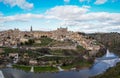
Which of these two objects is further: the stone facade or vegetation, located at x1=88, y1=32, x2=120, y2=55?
vegetation, located at x1=88, y1=32, x2=120, y2=55

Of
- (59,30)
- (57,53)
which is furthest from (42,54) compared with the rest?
(59,30)

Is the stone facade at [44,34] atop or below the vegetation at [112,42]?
atop

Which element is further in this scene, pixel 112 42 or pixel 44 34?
pixel 112 42

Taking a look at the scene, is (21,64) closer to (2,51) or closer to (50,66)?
(50,66)

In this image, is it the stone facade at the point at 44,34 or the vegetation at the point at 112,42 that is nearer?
the stone facade at the point at 44,34

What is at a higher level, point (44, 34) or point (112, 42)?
point (44, 34)

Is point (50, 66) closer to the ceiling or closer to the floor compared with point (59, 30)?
closer to the floor

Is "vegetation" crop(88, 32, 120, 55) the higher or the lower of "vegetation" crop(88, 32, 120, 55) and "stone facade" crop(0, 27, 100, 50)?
the lower

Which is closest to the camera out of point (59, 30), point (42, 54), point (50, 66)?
point (50, 66)

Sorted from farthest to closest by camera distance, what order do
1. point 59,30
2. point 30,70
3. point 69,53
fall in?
point 59,30, point 69,53, point 30,70

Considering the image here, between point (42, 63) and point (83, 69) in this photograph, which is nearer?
point (83, 69)
